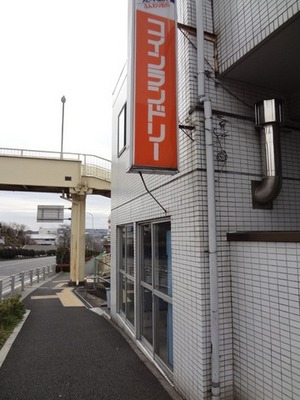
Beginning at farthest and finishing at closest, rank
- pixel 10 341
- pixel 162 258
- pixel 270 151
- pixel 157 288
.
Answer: pixel 10 341, pixel 157 288, pixel 162 258, pixel 270 151

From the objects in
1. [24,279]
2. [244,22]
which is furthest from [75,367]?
[24,279]

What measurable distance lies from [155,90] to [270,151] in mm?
1732

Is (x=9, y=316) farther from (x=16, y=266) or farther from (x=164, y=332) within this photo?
(x=16, y=266)

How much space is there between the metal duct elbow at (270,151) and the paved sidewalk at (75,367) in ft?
9.95

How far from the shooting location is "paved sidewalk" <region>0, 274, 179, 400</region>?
4.45 metres

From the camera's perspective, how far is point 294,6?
3.06m

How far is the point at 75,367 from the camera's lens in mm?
5367

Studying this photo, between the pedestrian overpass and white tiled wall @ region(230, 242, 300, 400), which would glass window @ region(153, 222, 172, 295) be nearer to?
white tiled wall @ region(230, 242, 300, 400)

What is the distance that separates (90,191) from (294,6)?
14.9 meters

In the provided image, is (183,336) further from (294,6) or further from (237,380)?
(294,6)

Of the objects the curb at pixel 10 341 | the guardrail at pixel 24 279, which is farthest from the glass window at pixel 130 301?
the guardrail at pixel 24 279

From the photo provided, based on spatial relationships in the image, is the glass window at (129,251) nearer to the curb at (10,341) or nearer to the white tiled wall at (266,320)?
the curb at (10,341)

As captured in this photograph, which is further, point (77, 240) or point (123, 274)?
point (77, 240)

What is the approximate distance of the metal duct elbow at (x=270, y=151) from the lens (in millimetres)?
4066
